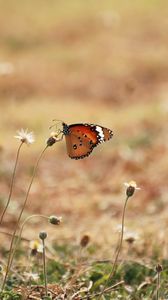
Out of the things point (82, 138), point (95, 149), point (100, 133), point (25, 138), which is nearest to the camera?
point (25, 138)

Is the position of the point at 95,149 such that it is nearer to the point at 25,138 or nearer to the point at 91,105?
the point at 91,105

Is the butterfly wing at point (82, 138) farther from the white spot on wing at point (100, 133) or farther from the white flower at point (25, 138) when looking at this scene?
the white flower at point (25, 138)

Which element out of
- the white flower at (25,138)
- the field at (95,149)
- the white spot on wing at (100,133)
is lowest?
the white flower at (25,138)

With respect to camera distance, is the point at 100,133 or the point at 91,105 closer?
the point at 100,133

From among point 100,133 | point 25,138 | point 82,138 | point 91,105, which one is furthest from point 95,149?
point 25,138

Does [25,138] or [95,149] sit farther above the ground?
[95,149]

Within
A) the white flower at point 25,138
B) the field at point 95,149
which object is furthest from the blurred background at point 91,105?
the white flower at point 25,138
